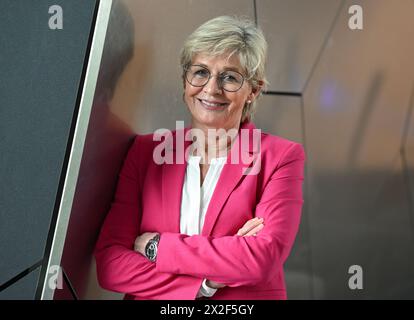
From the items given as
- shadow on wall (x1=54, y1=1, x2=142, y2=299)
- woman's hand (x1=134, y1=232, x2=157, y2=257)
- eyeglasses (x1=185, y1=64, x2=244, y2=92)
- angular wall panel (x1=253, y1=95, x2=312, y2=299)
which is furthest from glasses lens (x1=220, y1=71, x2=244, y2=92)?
angular wall panel (x1=253, y1=95, x2=312, y2=299)

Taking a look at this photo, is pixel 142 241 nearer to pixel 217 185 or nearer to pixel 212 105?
pixel 217 185

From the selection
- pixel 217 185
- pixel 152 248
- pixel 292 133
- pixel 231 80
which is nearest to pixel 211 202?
pixel 217 185

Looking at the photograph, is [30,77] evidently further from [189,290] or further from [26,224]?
[189,290]

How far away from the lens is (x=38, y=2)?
6.09 ft

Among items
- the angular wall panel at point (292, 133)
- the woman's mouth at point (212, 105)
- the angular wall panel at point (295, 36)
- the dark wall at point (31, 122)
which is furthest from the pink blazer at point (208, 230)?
the angular wall panel at point (292, 133)

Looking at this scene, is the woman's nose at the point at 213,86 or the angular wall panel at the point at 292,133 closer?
the woman's nose at the point at 213,86

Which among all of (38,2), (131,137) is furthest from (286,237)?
(38,2)

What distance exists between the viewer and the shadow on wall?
118 centimetres

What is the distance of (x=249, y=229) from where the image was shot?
4.10ft

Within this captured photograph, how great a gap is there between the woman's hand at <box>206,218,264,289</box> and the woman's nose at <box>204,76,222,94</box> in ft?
0.96

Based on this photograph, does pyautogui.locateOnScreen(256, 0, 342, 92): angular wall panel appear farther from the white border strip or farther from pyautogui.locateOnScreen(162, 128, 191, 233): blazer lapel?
the white border strip

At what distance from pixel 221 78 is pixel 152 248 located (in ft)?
1.33

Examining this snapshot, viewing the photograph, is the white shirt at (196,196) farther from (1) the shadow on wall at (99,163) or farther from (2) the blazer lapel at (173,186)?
(1) the shadow on wall at (99,163)

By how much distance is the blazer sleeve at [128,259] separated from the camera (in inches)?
48.6
